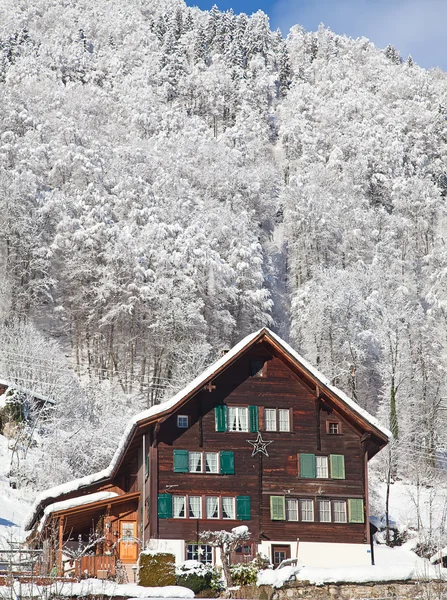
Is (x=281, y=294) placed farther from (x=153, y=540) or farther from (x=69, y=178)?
(x=153, y=540)

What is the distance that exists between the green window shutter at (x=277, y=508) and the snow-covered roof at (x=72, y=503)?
6.83 metres

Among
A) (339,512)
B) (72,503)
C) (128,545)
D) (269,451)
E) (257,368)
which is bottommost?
(128,545)

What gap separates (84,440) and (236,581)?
31173mm

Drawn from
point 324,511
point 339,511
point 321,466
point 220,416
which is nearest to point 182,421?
point 220,416

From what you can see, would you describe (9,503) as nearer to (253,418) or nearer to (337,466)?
(253,418)

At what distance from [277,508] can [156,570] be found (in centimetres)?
1333

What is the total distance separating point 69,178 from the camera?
103438 millimetres

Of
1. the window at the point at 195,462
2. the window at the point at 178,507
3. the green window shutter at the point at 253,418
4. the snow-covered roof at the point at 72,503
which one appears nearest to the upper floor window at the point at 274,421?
the green window shutter at the point at 253,418

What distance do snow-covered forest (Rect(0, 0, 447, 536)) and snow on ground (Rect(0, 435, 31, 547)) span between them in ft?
5.14

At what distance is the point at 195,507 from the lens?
36750 mm

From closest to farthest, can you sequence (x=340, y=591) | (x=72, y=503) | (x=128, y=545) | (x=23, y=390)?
(x=340, y=591) → (x=72, y=503) → (x=128, y=545) → (x=23, y=390)

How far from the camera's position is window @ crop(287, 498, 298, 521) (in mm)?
37375

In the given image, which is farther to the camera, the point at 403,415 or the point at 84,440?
the point at 403,415

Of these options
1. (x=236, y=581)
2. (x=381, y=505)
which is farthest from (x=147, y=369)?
(x=236, y=581)
